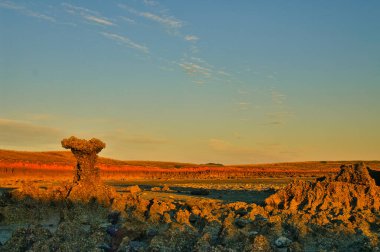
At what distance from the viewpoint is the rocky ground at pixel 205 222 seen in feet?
34.8

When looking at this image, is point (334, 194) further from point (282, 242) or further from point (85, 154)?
point (85, 154)

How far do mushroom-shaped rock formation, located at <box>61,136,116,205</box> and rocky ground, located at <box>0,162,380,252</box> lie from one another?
0.86 ft

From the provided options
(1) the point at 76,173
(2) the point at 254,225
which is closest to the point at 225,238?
(2) the point at 254,225

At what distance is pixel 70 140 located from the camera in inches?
773

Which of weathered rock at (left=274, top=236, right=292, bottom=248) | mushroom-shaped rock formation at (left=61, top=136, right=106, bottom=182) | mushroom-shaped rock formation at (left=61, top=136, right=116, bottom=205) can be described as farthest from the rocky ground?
mushroom-shaped rock formation at (left=61, top=136, right=106, bottom=182)

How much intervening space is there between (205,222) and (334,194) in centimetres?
592

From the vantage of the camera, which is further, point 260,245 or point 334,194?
point 334,194

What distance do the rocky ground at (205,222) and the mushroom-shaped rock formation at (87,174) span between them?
26 centimetres

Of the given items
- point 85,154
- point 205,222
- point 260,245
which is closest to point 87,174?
point 85,154

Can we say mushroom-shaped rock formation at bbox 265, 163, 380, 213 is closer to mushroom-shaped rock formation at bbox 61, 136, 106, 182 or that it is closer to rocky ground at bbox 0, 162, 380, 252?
rocky ground at bbox 0, 162, 380, 252

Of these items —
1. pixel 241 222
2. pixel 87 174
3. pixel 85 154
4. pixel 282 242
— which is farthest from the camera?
pixel 85 154

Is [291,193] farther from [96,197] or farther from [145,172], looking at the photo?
[145,172]

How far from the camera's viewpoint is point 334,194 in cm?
1741

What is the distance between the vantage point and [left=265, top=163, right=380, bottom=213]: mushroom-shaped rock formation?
55.2 feet
